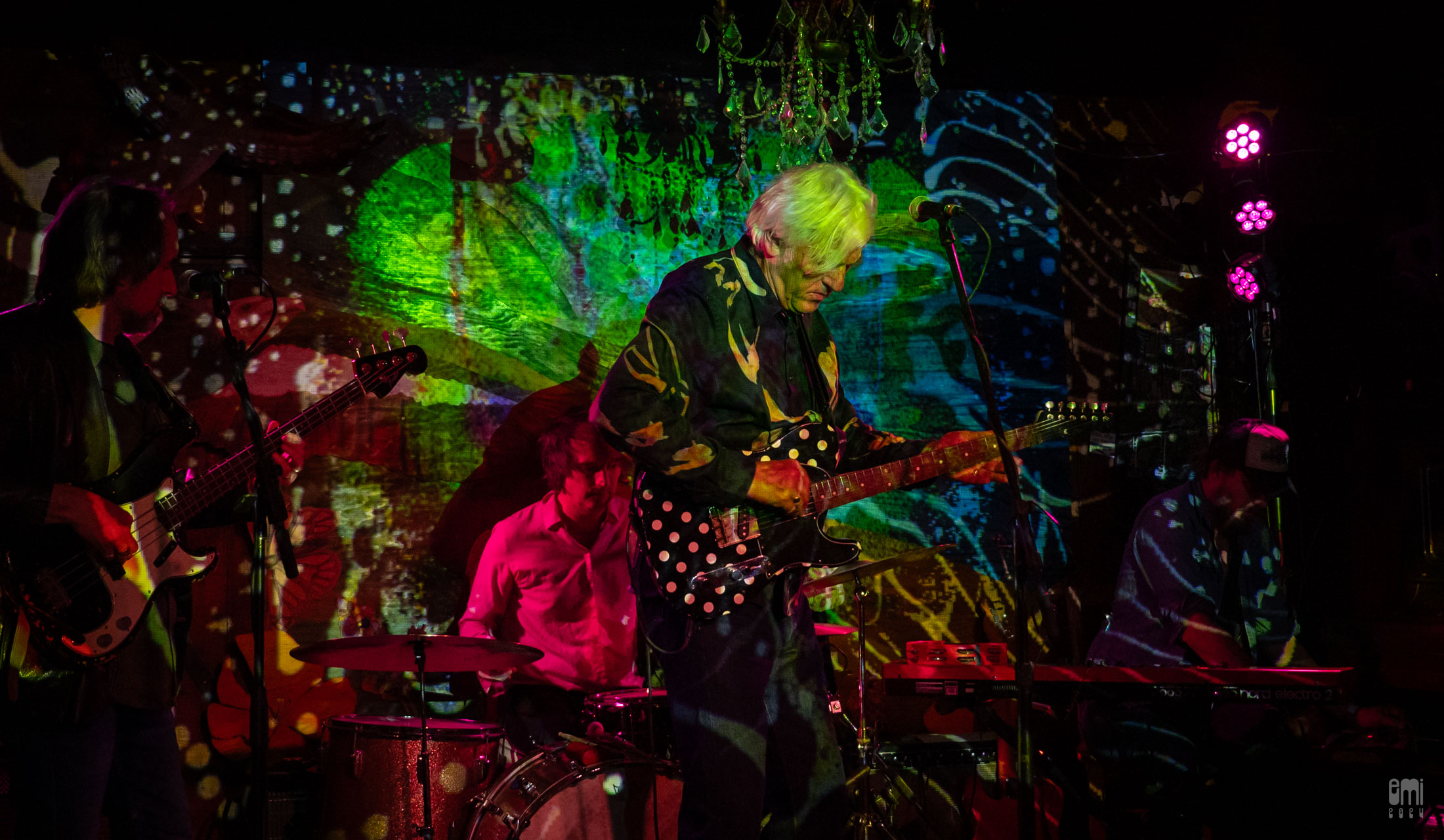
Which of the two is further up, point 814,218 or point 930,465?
point 814,218

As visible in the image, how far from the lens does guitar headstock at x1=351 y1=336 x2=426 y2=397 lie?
3408 mm

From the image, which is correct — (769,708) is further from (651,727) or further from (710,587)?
(651,727)

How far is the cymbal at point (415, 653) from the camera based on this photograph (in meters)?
3.37

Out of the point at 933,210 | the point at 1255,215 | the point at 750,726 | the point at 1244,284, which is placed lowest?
the point at 750,726

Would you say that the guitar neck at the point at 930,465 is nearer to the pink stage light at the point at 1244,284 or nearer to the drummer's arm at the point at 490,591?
the drummer's arm at the point at 490,591

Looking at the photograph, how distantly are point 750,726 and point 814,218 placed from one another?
45.5 inches

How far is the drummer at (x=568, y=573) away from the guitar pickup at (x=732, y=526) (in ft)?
7.00

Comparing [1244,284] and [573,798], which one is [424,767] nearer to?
[573,798]

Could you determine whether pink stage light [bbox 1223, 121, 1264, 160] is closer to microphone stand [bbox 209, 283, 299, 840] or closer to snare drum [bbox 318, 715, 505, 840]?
snare drum [bbox 318, 715, 505, 840]

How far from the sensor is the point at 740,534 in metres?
2.36

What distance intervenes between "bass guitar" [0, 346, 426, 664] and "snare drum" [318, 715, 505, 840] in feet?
3.64

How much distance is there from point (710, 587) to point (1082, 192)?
434cm

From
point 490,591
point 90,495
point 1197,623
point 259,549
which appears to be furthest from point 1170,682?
point 90,495

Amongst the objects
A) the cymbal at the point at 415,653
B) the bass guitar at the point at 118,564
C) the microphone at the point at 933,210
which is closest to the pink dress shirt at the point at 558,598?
the cymbal at the point at 415,653
